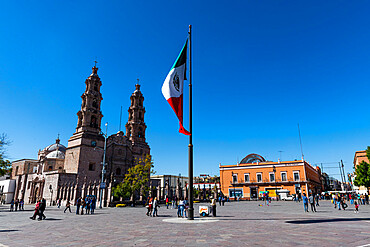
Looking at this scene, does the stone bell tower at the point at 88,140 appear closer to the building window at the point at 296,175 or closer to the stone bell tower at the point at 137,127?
the stone bell tower at the point at 137,127

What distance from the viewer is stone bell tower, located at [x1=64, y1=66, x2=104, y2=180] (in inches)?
1901

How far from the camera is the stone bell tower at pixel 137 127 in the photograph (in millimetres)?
59969

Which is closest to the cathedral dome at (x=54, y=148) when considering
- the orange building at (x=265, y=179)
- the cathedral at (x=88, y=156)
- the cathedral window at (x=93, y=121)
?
the cathedral at (x=88, y=156)

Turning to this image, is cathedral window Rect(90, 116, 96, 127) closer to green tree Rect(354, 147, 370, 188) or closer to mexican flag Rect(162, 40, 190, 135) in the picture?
mexican flag Rect(162, 40, 190, 135)

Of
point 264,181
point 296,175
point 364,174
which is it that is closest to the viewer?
point 364,174

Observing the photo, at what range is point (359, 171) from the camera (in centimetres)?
4159

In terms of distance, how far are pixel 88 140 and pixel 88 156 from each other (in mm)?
3192

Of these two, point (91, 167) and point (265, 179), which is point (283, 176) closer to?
point (265, 179)

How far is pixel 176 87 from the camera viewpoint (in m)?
14.3

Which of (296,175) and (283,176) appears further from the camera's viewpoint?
(283,176)

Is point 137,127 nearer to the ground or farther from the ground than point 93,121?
farther from the ground

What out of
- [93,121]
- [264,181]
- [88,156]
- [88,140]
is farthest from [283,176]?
[93,121]

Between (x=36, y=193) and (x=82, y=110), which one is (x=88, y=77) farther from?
(x=36, y=193)

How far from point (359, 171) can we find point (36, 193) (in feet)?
198
